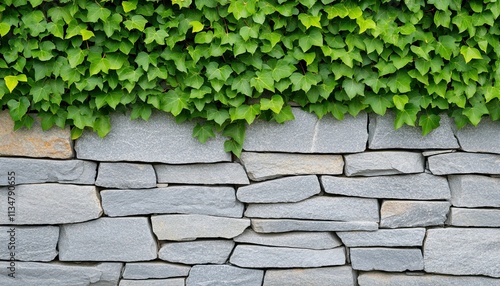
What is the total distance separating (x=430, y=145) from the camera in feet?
9.07

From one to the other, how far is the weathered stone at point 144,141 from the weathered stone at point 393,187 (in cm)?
67

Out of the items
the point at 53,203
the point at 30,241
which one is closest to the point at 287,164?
the point at 53,203

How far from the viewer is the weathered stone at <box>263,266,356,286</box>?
290 cm

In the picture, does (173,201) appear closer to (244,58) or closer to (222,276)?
(222,276)

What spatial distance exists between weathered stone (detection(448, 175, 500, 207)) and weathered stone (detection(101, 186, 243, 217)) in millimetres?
1047

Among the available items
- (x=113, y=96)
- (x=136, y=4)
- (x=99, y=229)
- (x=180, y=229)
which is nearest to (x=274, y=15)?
(x=136, y=4)

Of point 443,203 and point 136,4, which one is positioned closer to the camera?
point 136,4

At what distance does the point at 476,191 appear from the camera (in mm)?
2816

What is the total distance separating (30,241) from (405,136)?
185 centimetres

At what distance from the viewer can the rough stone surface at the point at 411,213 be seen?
2.82 meters

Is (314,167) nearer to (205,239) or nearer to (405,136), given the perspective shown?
(405,136)

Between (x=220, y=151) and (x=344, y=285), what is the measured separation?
35.8 inches

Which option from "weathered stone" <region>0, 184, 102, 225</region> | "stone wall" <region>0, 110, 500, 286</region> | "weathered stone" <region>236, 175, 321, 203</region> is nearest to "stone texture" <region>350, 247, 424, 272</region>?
"stone wall" <region>0, 110, 500, 286</region>

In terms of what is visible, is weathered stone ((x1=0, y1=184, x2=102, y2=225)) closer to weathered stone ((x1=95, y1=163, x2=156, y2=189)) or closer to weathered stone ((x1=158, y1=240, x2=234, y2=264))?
weathered stone ((x1=95, y1=163, x2=156, y2=189))
